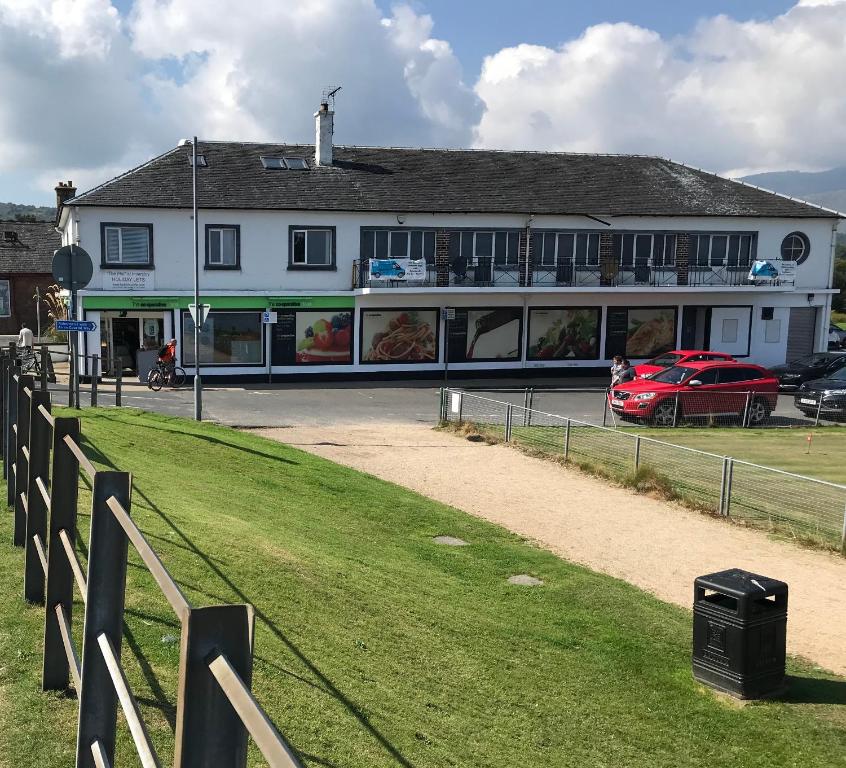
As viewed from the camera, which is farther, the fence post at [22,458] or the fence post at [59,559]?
the fence post at [22,458]

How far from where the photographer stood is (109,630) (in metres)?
3.10

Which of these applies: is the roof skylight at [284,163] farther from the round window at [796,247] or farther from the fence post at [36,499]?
the fence post at [36,499]

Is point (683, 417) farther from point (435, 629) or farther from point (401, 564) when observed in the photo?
point (435, 629)

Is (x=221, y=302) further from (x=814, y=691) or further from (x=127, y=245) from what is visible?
(x=814, y=691)

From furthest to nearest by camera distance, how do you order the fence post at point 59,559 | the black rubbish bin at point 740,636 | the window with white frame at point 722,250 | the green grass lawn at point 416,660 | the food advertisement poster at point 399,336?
the window with white frame at point 722,250 < the food advertisement poster at point 399,336 < the black rubbish bin at point 740,636 < the green grass lawn at point 416,660 < the fence post at point 59,559

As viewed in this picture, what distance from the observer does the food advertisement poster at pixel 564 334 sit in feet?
125

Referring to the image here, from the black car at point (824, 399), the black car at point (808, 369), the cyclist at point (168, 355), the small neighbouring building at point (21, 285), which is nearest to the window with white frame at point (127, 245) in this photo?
the cyclist at point (168, 355)

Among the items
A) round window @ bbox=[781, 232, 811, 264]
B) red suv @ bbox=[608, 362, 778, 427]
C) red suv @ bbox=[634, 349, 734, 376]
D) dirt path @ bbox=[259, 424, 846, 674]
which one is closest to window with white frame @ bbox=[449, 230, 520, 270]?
red suv @ bbox=[634, 349, 734, 376]

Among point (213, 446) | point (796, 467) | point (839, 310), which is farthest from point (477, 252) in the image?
point (839, 310)

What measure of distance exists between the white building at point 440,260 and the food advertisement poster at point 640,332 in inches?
2.8

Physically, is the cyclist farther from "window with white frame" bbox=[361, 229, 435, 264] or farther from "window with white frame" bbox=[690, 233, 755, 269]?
"window with white frame" bbox=[690, 233, 755, 269]

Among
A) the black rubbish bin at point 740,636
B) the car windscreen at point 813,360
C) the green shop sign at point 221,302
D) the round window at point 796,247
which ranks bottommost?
the black rubbish bin at point 740,636

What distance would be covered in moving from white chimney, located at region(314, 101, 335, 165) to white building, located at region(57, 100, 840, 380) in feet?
0.29

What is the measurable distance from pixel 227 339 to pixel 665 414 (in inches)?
657
